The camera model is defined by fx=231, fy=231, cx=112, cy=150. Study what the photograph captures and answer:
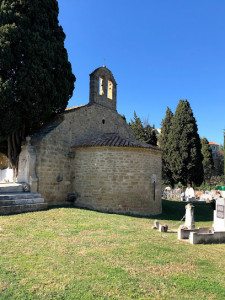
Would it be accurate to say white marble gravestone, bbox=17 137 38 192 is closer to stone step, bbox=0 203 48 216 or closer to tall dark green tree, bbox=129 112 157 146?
stone step, bbox=0 203 48 216

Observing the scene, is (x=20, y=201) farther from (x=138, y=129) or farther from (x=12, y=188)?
(x=138, y=129)

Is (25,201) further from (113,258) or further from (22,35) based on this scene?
(22,35)

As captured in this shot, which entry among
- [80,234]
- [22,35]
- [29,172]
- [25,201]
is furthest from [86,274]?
[22,35]

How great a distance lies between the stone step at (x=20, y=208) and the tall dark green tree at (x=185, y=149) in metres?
19.9

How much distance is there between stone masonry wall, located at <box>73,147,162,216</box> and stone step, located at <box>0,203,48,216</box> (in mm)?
2680

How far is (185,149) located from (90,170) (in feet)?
57.5

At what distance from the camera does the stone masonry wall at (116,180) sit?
40.1 feet

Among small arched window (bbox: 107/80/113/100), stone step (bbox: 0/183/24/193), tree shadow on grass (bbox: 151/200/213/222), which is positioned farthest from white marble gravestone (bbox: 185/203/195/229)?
small arched window (bbox: 107/80/113/100)

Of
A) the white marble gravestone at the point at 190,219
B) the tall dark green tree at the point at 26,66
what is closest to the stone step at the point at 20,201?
the tall dark green tree at the point at 26,66

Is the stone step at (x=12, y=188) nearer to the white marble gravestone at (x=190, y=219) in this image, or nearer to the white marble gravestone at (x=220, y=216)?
the white marble gravestone at (x=190, y=219)

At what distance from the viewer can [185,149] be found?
89.1 ft

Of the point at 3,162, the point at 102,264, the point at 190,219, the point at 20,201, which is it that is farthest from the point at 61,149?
the point at 3,162

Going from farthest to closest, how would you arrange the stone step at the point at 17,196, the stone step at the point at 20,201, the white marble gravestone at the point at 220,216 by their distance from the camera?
1. the stone step at the point at 17,196
2. the stone step at the point at 20,201
3. the white marble gravestone at the point at 220,216

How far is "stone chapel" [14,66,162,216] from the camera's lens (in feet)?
40.0
